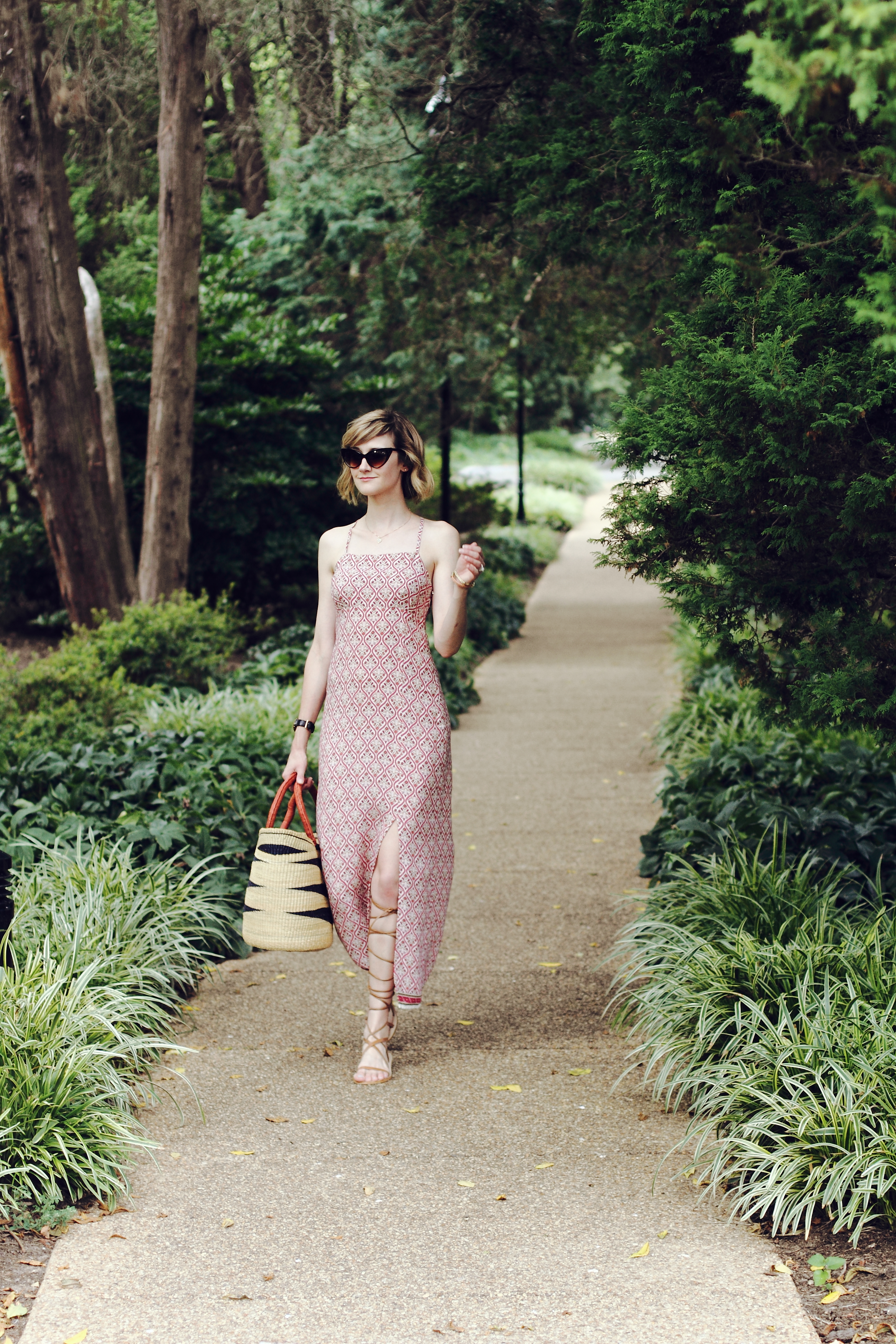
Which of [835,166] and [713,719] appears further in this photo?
[713,719]

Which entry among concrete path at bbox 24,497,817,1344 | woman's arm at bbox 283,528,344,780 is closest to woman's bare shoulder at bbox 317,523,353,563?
woman's arm at bbox 283,528,344,780

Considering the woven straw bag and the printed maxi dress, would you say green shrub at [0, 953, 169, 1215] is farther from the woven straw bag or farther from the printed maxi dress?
the printed maxi dress

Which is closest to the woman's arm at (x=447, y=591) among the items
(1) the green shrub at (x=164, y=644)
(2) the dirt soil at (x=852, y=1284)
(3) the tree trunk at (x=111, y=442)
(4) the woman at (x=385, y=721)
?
(4) the woman at (x=385, y=721)

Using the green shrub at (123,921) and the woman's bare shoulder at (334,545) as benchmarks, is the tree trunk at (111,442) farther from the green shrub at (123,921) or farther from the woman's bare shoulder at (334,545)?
the woman's bare shoulder at (334,545)

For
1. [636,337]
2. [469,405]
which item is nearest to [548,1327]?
[636,337]

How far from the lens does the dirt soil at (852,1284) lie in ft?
8.88

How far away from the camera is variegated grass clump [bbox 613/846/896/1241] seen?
309cm

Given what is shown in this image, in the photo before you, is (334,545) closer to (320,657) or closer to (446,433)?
(320,657)

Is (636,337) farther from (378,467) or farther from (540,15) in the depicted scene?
(378,467)

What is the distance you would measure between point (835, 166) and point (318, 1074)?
2.93 metres

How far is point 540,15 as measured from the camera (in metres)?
6.07

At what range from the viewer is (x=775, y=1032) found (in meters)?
3.40

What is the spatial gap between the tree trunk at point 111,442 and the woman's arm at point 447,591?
7.23 m

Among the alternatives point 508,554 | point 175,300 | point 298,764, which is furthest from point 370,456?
point 508,554
